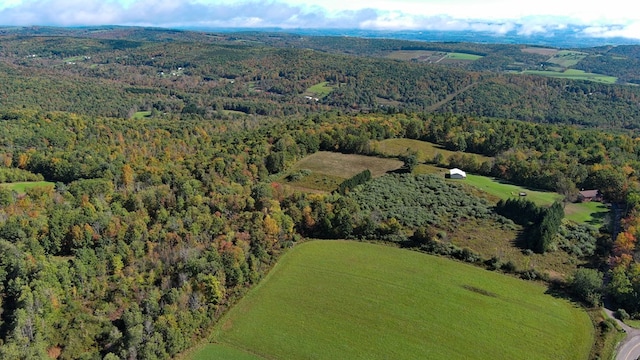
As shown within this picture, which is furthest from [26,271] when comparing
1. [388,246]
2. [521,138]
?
[521,138]

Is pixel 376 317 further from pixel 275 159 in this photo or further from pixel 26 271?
pixel 275 159

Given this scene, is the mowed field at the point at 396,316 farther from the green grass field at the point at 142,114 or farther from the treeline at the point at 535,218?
the green grass field at the point at 142,114

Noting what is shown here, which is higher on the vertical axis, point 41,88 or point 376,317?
point 41,88

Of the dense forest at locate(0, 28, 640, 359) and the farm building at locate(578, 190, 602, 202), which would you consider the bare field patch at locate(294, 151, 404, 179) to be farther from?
the farm building at locate(578, 190, 602, 202)

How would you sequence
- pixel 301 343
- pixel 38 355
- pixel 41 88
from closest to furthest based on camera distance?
pixel 38 355 → pixel 301 343 → pixel 41 88

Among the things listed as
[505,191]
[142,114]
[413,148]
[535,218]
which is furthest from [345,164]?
[142,114]

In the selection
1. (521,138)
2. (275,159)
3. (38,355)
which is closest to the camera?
(38,355)

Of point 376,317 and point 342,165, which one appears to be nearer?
point 376,317

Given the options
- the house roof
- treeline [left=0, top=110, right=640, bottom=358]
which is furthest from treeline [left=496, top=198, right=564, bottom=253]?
→ the house roof
